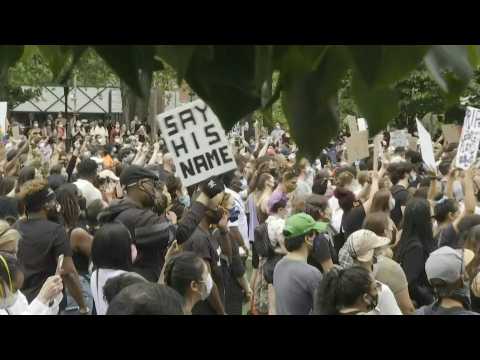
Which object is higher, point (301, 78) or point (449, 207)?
point (301, 78)

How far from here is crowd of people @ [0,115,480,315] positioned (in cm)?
516

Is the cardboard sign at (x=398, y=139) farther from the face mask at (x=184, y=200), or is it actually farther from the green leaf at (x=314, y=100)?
the green leaf at (x=314, y=100)

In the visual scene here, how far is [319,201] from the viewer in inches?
335

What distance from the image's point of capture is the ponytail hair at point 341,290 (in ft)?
15.9

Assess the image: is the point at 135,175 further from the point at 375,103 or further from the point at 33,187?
the point at 375,103

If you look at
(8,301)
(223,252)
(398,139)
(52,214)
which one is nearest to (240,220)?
(223,252)

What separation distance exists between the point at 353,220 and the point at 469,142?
7.52 feet

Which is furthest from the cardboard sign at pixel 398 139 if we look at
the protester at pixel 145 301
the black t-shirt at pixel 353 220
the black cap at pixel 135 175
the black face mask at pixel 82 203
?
the protester at pixel 145 301

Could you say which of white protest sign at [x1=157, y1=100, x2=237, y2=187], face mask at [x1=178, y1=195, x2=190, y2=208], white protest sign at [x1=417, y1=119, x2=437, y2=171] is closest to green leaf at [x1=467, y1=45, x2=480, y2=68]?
white protest sign at [x1=157, y1=100, x2=237, y2=187]

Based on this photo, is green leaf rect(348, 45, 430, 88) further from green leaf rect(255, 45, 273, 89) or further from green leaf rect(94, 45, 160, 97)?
green leaf rect(94, 45, 160, 97)
